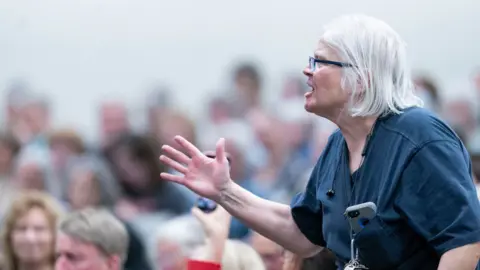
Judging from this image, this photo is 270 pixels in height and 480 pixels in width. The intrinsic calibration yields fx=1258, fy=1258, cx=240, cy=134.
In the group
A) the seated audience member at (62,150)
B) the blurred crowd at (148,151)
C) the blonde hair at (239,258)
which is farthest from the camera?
the seated audience member at (62,150)

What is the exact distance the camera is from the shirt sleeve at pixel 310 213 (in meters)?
3.75

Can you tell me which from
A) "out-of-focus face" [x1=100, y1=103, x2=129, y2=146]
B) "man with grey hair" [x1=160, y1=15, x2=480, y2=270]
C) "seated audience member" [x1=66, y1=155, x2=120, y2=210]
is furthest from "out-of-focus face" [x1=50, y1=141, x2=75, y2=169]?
"man with grey hair" [x1=160, y1=15, x2=480, y2=270]

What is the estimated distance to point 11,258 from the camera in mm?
5723

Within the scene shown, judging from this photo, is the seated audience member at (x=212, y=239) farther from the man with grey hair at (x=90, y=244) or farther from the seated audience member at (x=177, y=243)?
the seated audience member at (x=177, y=243)

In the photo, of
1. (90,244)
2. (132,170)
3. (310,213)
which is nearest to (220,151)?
(310,213)

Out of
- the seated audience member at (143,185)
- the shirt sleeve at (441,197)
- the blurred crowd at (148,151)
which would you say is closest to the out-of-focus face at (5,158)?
the blurred crowd at (148,151)

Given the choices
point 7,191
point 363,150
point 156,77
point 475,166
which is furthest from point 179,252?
point 156,77

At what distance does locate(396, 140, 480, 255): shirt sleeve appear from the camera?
327 centimetres

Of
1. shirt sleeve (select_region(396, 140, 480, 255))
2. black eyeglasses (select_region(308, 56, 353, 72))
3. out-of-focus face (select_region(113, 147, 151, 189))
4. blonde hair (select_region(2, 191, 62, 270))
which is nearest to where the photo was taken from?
shirt sleeve (select_region(396, 140, 480, 255))

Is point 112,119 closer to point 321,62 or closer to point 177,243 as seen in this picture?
point 177,243

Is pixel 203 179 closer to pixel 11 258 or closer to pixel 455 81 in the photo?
pixel 11 258

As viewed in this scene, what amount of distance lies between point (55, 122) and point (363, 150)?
5242 mm

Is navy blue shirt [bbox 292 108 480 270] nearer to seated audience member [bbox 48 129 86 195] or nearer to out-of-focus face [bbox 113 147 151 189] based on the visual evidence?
out-of-focus face [bbox 113 147 151 189]

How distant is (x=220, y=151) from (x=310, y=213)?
0.34 meters
